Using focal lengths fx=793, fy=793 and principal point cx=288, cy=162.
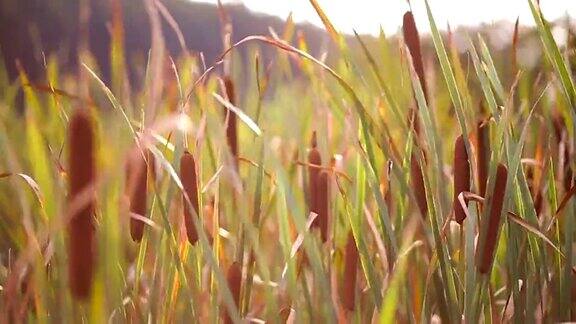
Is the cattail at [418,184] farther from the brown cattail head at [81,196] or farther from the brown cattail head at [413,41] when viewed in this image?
the brown cattail head at [81,196]

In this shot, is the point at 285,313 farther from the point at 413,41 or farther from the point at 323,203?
the point at 413,41

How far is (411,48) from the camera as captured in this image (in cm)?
43

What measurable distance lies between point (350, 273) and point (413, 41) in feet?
0.42

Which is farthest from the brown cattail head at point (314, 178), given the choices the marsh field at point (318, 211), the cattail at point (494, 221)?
the cattail at point (494, 221)

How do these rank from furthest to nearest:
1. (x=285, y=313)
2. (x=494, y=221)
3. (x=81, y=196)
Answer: (x=285, y=313)
(x=494, y=221)
(x=81, y=196)

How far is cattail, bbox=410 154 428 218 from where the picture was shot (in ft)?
1.50

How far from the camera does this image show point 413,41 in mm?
426

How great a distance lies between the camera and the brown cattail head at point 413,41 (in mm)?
427

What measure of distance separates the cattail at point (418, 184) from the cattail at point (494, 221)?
6 cm

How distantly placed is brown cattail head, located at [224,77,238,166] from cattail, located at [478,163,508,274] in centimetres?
15

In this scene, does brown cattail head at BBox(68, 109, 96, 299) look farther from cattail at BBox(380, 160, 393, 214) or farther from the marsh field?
cattail at BBox(380, 160, 393, 214)

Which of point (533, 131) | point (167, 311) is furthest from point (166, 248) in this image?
point (533, 131)

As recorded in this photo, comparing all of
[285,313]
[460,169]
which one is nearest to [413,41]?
[460,169]

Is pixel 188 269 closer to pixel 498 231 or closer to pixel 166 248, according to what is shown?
pixel 166 248
